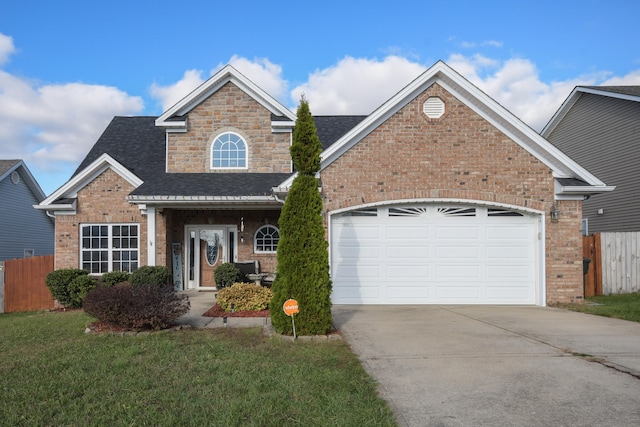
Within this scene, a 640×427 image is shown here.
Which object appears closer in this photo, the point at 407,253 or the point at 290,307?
the point at 290,307

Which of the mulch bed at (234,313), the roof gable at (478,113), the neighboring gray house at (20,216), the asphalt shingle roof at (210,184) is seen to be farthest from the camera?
the neighboring gray house at (20,216)

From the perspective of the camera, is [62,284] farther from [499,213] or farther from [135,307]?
[499,213]

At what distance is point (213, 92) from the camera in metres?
16.6

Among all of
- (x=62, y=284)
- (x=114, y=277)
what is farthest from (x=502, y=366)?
(x=62, y=284)

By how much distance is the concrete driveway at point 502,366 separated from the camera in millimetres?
4883

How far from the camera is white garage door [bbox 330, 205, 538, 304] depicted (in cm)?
1285

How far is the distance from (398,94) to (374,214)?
3084 mm

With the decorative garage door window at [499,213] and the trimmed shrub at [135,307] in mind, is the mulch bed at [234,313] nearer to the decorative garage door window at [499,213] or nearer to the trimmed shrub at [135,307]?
the trimmed shrub at [135,307]

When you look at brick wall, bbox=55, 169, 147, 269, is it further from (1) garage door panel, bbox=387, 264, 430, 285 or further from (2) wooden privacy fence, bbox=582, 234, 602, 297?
(2) wooden privacy fence, bbox=582, 234, 602, 297

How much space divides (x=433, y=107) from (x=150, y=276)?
899cm

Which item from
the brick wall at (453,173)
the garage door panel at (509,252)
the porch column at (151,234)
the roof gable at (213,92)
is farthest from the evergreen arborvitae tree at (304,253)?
the porch column at (151,234)

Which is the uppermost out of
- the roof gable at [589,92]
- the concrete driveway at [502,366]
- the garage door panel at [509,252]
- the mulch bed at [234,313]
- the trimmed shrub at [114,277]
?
the roof gable at [589,92]

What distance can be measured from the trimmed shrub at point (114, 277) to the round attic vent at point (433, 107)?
9632mm

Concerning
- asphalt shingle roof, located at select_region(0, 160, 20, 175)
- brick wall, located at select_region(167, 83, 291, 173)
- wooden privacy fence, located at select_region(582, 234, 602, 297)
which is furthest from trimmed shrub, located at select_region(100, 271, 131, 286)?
wooden privacy fence, located at select_region(582, 234, 602, 297)
